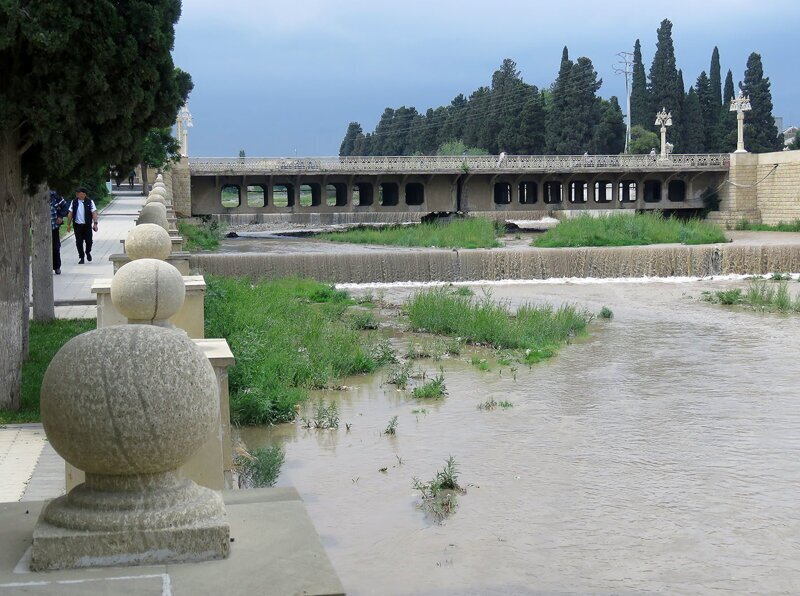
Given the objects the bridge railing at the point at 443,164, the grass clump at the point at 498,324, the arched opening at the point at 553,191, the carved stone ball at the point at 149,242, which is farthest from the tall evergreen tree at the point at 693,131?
the carved stone ball at the point at 149,242

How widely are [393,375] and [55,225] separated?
885 cm

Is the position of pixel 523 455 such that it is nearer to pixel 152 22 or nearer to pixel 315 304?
pixel 152 22

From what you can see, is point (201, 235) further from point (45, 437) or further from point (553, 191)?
point (45, 437)

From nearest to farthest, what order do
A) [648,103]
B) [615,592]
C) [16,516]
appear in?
[16,516] → [615,592] → [648,103]

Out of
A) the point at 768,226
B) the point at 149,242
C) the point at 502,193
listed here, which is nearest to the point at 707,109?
the point at 502,193

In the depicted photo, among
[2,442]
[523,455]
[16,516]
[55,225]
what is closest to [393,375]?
[523,455]

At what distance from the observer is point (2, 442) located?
28.6ft

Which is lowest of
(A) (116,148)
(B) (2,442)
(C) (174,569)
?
(B) (2,442)

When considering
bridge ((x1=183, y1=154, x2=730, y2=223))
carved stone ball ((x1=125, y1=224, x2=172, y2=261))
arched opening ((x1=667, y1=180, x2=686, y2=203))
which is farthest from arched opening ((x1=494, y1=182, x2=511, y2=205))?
carved stone ball ((x1=125, y1=224, x2=172, y2=261))

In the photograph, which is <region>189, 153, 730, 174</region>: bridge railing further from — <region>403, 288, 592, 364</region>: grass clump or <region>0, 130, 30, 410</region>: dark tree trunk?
<region>0, 130, 30, 410</region>: dark tree trunk

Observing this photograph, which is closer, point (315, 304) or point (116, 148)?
point (116, 148)

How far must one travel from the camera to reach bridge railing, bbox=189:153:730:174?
4894cm

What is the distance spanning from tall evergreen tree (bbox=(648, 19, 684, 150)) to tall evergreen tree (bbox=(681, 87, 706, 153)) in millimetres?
542

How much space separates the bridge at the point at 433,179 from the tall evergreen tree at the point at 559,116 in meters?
17.4
